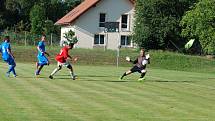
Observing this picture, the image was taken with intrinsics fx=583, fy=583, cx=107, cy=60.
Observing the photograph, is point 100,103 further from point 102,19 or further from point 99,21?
point 102,19

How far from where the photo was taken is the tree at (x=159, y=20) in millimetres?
64688

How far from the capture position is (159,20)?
65125 mm

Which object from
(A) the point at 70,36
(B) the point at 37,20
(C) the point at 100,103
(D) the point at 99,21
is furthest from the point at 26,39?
(C) the point at 100,103

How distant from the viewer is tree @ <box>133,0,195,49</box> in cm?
6469

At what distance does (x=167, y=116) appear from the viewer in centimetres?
1372

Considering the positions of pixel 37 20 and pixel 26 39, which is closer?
pixel 26 39

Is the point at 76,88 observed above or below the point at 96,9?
below

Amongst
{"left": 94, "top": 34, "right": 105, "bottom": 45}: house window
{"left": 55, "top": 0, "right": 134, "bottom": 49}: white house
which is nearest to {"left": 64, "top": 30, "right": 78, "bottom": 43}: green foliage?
{"left": 55, "top": 0, "right": 134, "bottom": 49}: white house

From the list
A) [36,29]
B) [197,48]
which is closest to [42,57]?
[197,48]

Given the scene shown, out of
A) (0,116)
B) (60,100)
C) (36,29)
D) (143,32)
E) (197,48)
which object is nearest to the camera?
(0,116)

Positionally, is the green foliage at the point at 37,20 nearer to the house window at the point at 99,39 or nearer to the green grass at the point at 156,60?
the house window at the point at 99,39

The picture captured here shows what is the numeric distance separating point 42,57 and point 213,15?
28.3 m

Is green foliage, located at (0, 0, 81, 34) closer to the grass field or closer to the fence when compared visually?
the fence

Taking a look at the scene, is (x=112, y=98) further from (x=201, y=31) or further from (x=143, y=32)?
(x=143, y=32)
